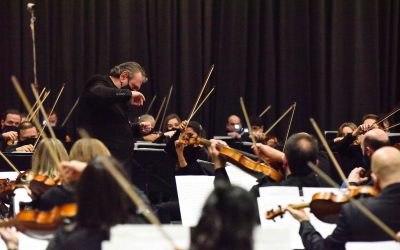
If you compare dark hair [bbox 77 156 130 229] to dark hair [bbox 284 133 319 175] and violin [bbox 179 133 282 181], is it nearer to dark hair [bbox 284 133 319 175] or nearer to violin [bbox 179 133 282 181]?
dark hair [bbox 284 133 319 175]

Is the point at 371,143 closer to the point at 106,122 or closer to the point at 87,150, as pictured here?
the point at 87,150

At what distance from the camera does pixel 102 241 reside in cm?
252

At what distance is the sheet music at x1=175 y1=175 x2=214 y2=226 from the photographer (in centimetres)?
384

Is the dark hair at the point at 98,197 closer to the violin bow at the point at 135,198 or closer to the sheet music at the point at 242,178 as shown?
the violin bow at the point at 135,198

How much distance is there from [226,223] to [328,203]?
1601 millimetres

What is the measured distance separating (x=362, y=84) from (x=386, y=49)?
24.7 inches

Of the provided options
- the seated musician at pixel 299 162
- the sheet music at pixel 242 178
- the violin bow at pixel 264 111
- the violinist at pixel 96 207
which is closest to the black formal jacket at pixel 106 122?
the sheet music at pixel 242 178

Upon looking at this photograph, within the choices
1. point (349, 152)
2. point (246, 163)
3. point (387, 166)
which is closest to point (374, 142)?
point (246, 163)

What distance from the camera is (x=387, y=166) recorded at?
301 centimetres

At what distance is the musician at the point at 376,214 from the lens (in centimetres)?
292

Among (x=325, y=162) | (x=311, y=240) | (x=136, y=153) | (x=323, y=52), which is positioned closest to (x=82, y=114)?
(x=136, y=153)

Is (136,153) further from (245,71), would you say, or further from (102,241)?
(245,71)

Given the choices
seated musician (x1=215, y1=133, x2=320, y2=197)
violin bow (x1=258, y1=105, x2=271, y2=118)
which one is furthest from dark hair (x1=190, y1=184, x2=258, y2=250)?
violin bow (x1=258, y1=105, x2=271, y2=118)

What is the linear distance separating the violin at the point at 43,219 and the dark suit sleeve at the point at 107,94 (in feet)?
7.57
